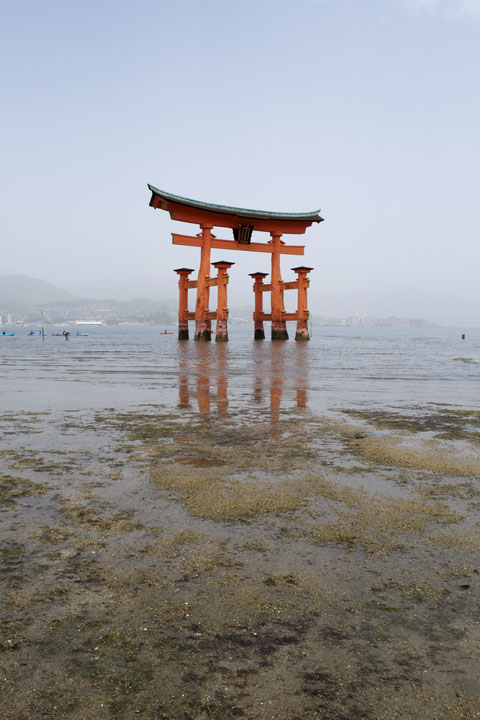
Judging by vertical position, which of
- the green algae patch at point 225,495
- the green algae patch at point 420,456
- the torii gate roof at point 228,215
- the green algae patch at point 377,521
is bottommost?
the green algae patch at point 420,456

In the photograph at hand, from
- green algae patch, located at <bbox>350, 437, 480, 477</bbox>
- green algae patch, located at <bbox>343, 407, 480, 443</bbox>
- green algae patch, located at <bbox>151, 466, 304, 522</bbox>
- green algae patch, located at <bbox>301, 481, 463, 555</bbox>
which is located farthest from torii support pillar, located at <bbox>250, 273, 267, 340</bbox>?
green algae patch, located at <bbox>301, 481, 463, 555</bbox>

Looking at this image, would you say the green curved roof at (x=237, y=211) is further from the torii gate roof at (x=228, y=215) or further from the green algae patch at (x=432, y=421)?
the green algae patch at (x=432, y=421)

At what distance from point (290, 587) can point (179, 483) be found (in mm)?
1591

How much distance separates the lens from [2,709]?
1.43m

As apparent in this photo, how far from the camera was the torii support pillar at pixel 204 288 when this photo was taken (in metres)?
36.1

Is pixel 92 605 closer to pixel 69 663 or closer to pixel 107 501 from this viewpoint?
pixel 69 663

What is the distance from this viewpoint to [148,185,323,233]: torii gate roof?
110 feet

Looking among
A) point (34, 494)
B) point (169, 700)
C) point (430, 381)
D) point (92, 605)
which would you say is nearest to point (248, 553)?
point (92, 605)

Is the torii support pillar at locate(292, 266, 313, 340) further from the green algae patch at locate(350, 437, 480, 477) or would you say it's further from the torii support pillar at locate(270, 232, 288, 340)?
the green algae patch at locate(350, 437, 480, 477)

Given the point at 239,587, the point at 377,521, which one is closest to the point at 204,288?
the point at 377,521

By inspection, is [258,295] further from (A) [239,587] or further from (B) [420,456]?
(A) [239,587]

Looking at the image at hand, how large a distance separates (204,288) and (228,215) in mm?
5858

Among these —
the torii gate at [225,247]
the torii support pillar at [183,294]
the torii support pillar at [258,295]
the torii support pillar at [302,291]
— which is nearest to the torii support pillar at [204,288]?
the torii gate at [225,247]

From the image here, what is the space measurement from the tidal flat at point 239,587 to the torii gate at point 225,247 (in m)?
31.7
